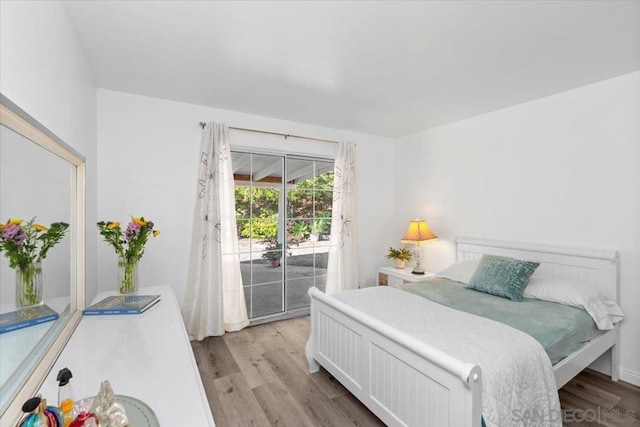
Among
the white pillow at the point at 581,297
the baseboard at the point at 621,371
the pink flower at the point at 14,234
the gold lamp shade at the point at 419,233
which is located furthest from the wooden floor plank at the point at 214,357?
the baseboard at the point at 621,371

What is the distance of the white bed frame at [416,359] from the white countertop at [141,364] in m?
1.07

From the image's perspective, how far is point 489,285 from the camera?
104 inches

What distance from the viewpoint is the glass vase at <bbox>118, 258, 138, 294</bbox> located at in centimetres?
204

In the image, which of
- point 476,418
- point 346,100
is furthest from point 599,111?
point 476,418

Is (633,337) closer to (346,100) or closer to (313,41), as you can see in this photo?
(346,100)

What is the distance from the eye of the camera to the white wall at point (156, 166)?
2750 millimetres

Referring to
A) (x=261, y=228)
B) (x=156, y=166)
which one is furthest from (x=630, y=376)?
(x=156, y=166)

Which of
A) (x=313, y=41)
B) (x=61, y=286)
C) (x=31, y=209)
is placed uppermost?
(x=313, y=41)

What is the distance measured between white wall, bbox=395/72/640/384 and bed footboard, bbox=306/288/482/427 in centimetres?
211

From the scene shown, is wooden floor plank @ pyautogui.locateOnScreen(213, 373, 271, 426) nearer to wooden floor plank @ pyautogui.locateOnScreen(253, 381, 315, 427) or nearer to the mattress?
wooden floor plank @ pyautogui.locateOnScreen(253, 381, 315, 427)

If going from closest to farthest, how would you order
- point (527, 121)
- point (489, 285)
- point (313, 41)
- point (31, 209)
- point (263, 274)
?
point (31, 209) → point (313, 41) → point (489, 285) → point (527, 121) → point (263, 274)

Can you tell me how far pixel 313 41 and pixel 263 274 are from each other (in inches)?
103

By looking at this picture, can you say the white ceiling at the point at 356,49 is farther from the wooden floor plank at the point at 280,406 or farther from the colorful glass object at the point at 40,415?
the wooden floor plank at the point at 280,406

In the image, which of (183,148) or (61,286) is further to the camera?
(183,148)
